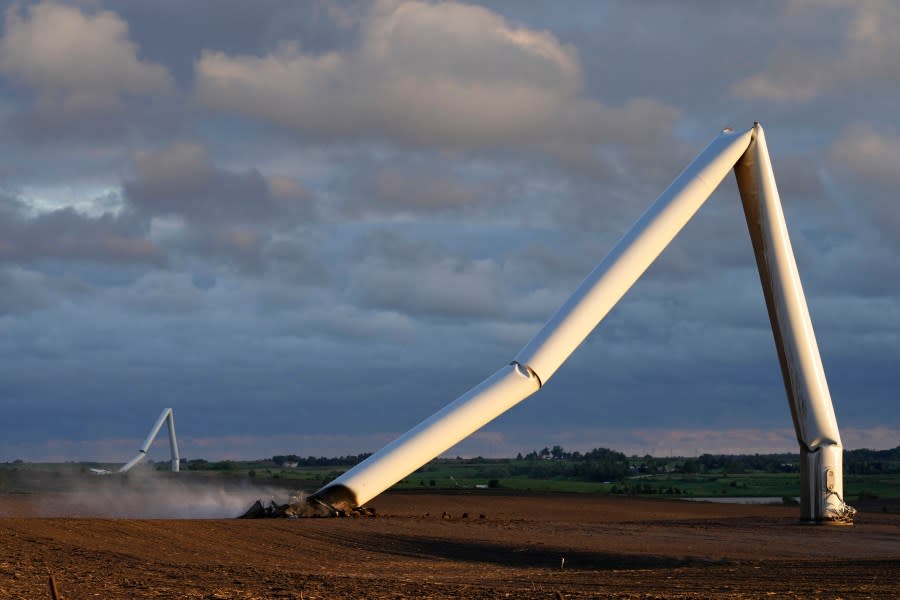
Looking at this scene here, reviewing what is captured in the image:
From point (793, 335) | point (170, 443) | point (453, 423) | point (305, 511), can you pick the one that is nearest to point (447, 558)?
point (453, 423)

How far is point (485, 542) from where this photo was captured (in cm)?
3734

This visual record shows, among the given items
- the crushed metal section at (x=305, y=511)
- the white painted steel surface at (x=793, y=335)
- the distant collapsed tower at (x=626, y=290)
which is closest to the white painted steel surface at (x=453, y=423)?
the distant collapsed tower at (x=626, y=290)

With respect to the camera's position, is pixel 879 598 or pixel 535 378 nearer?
pixel 879 598

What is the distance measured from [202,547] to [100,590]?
32.7ft

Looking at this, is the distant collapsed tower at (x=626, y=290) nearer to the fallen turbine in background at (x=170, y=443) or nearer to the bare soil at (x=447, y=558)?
the bare soil at (x=447, y=558)

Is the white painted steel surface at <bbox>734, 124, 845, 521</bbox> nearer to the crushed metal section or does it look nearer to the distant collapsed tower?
the distant collapsed tower

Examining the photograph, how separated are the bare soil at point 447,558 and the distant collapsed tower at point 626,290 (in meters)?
1.57

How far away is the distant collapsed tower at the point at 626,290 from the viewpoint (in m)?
42.4

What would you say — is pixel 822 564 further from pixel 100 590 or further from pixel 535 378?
pixel 100 590

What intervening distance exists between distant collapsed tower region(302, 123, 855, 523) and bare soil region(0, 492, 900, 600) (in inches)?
61.7

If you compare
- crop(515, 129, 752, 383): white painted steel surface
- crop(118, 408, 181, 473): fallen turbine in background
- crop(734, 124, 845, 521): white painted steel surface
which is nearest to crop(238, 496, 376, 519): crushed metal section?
crop(515, 129, 752, 383): white painted steel surface

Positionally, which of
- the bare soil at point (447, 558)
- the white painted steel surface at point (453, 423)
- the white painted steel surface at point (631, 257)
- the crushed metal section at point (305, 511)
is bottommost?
the bare soil at point (447, 558)

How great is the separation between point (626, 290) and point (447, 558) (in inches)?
493

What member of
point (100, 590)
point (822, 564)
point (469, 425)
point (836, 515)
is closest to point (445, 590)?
point (100, 590)
